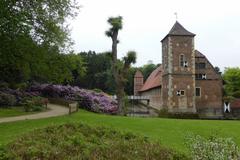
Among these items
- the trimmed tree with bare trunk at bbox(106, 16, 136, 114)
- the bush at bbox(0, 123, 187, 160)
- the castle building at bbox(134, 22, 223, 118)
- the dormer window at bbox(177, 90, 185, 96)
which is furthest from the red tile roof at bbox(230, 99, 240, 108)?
the bush at bbox(0, 123, 187, 160)

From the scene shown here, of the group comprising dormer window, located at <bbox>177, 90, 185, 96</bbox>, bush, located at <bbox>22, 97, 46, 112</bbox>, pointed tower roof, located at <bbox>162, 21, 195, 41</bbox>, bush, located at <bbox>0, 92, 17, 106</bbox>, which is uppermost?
pointed tower roof, located at <bbox>162, 21, 195, 41</bbox>

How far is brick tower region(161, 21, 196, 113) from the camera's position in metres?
53.4

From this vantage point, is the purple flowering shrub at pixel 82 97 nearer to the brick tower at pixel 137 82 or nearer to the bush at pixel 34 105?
the bush at pixel 34 105

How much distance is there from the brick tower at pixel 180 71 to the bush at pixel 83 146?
43.2 meters

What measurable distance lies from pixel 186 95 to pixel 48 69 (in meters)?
30.2

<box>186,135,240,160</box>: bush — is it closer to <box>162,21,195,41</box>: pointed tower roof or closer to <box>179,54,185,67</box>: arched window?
<box>179,54,185,67</box>: arched window

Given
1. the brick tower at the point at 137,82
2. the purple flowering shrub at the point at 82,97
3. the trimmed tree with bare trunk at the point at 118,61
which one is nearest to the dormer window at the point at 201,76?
the purple flowering shrub at the point at 82,97

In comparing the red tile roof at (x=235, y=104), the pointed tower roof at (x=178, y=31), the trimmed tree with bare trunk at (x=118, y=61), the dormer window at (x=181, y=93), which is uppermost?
the pointed tower roof at (x=178, y=31)

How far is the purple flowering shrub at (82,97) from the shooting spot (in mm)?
40625

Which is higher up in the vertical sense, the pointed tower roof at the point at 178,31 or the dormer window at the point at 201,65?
the pointed tower roof at the point at 178,31

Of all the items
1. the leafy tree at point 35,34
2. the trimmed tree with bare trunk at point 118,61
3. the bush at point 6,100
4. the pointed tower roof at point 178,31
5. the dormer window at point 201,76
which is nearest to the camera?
the leafy tree at point 35,34

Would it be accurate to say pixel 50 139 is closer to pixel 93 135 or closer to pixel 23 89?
pixel 93 135

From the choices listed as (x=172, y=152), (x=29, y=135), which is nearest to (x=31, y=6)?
(x=29, y=135)

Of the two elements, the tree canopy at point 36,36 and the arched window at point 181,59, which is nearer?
the tree canopy at point 36,36
